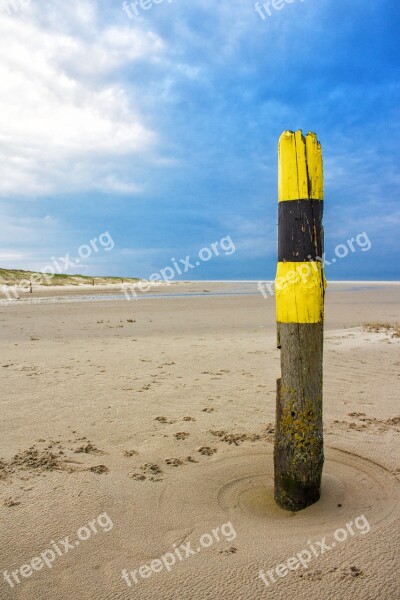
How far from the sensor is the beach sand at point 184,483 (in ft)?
8.49

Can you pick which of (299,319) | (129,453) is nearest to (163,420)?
(129,453)

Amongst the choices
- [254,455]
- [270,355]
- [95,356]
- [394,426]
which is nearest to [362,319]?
[270,355]

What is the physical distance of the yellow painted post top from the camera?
3.09 metres

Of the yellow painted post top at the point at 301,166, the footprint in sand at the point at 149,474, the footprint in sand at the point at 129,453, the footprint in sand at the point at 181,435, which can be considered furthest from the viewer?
the footprint in sand at the point at 181,435

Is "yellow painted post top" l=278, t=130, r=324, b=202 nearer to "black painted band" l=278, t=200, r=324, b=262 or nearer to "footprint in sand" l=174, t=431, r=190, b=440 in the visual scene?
"black painted band" l=278, t=200, r=324, b=262

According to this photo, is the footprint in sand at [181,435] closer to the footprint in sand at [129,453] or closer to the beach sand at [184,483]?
the beach sand at [184,483]

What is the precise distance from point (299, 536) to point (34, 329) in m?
13.2

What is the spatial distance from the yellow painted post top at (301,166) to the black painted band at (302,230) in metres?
0.06

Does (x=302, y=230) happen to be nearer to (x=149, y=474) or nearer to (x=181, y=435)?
(x=149, y=474)

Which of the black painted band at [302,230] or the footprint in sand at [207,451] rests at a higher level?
the black painted band at [302,230]

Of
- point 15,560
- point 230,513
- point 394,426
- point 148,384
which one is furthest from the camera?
point 148,384

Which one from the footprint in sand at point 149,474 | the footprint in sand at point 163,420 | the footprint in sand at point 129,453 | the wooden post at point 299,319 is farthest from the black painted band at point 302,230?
the footprint in sand at point 163,420

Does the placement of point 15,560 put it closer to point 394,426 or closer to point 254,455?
point 254,455

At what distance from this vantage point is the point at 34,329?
14.5 metres
